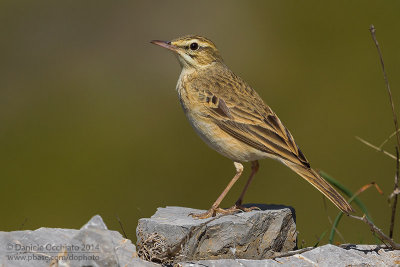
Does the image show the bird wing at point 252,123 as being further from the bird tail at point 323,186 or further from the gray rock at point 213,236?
the gray rock at point 213,236

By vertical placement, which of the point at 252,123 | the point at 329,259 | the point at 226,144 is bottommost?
the point at 329,259

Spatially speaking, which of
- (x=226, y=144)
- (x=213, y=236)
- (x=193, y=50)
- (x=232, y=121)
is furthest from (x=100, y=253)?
(x=193, y=50)

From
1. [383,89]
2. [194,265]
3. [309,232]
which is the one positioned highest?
[383,89]

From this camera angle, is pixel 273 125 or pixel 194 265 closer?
pixel 194 265

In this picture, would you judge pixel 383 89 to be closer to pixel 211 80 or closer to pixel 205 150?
pixel 205 150

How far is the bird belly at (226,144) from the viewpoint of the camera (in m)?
7.56

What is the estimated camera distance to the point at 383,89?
15.1m

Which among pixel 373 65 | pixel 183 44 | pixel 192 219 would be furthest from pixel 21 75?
pixel 192 219

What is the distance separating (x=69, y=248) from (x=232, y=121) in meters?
2.29

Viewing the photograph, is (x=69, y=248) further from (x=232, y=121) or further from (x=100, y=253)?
(x=232, y=121)

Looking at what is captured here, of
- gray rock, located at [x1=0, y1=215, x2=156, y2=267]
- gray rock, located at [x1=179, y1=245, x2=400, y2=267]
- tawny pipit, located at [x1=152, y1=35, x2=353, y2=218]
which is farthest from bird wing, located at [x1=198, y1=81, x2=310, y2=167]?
gray rock, located at [x1=0, y1=215, x2=156, y2=267]

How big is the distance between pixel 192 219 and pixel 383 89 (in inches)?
351

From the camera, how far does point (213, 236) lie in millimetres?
6758

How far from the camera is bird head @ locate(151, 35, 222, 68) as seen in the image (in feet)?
27.3
